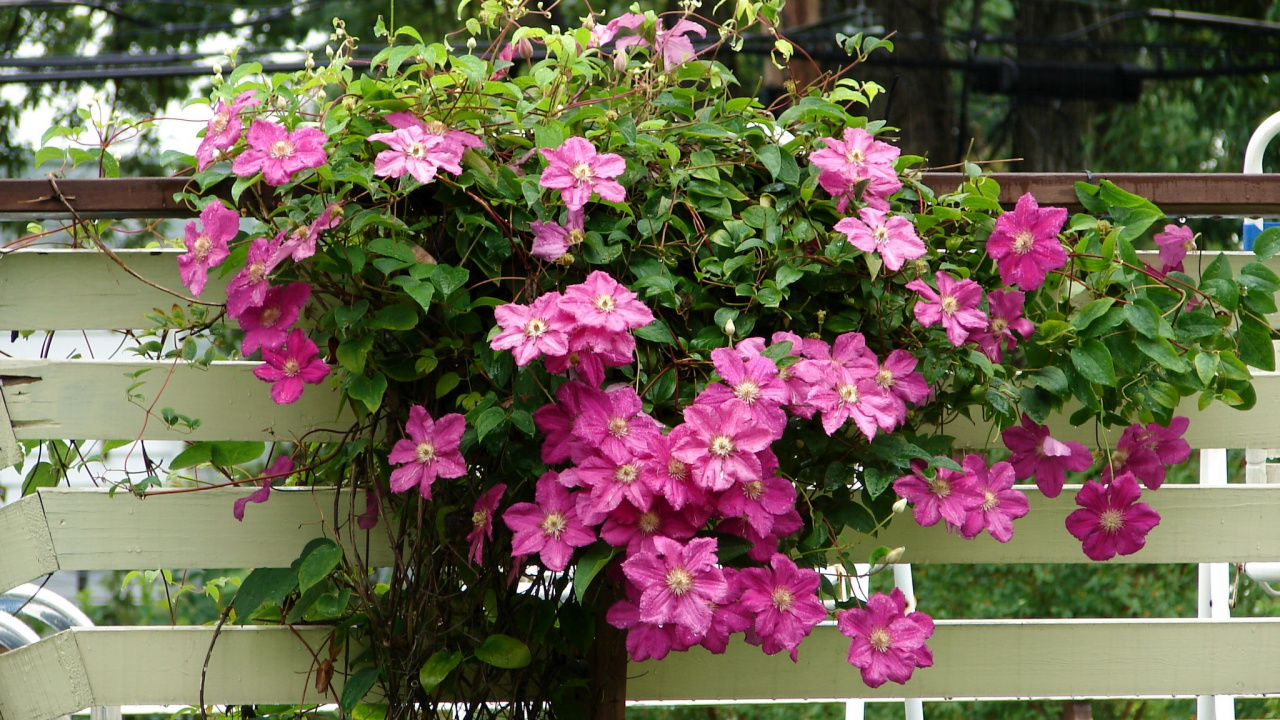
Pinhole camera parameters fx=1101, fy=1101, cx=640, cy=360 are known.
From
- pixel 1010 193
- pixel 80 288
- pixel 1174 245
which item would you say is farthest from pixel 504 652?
pixel 1174 245

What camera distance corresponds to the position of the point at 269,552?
4.46 ft

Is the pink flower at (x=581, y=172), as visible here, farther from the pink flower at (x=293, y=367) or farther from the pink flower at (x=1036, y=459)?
the pink flower at (x=1036, y=459)

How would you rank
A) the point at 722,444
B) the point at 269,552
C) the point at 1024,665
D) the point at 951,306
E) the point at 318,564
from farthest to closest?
the point at 1024,665 < the point at 269,552 < the point at 318,564 < the point at 951,306 < the point at 722,444

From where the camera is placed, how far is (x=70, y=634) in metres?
1.36

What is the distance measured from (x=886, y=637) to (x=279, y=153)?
2.52ft

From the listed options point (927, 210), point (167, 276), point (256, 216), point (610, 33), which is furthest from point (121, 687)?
point (927, 210)

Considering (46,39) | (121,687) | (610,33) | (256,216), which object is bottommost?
(121,687)

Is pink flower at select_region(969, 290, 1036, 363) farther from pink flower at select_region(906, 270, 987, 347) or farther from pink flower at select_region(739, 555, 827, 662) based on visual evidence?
pink flower at select_region(739, 555, 827, 662)

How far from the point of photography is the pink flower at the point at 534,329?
39.3 inches

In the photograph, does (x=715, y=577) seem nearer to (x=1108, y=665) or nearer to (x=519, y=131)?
(x=519, y=131)

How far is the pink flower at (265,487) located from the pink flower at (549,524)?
1.10ft

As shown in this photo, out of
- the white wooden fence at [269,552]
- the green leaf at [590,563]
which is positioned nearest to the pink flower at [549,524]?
the green leaf at [590,563]

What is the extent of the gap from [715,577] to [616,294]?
0.91ft

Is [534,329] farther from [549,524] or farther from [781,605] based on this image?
[781,605]
